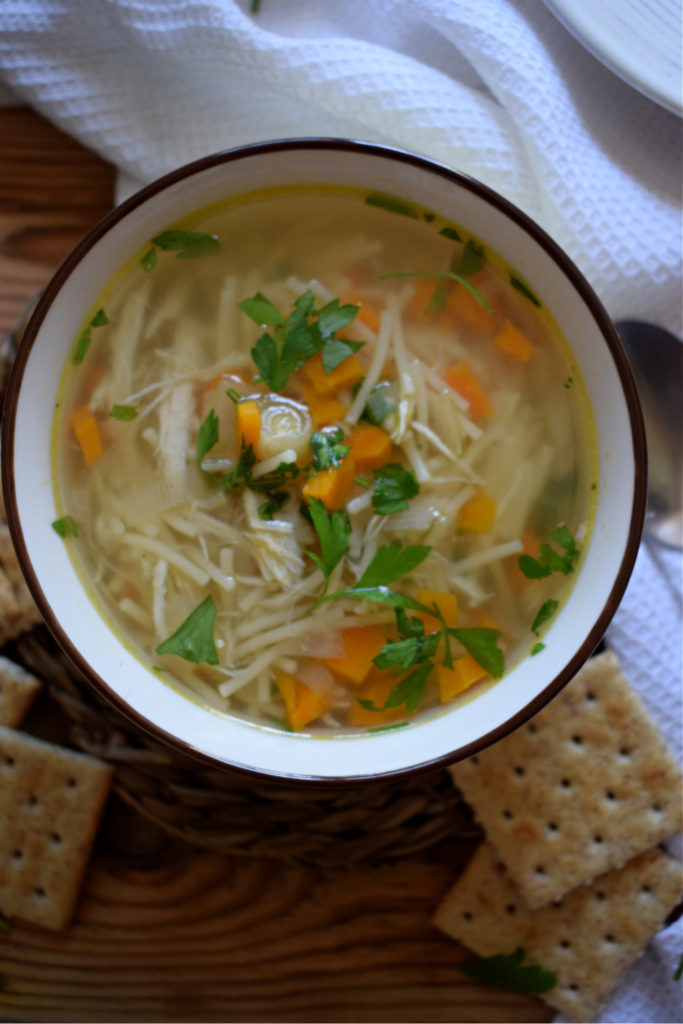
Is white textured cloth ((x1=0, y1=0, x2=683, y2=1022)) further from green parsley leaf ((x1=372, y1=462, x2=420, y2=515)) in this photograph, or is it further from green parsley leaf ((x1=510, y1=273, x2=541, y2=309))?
green parsley leaf ((x1=372, y1=462, x2=420, y2=515))

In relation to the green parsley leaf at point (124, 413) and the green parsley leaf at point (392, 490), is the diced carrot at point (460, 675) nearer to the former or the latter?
the green parsley leaf at point (392, 490)

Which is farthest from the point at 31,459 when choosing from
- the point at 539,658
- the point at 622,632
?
the point at 622,632

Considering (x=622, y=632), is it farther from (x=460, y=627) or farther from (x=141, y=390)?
(x=141, y=390)

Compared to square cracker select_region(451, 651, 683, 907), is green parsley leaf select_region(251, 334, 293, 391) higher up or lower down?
higher up

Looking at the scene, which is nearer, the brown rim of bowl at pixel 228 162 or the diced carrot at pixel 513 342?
the brown rim of bowl at pixel 228 162

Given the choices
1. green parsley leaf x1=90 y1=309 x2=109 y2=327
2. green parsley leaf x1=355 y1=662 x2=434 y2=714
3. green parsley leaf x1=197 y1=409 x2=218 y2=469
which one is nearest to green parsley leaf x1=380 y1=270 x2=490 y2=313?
green parsley leaf x1=197 y1=409 x2=218 y2=469

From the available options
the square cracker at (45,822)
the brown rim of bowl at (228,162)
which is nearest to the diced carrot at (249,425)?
the brown rim of bowl at (228,162)
